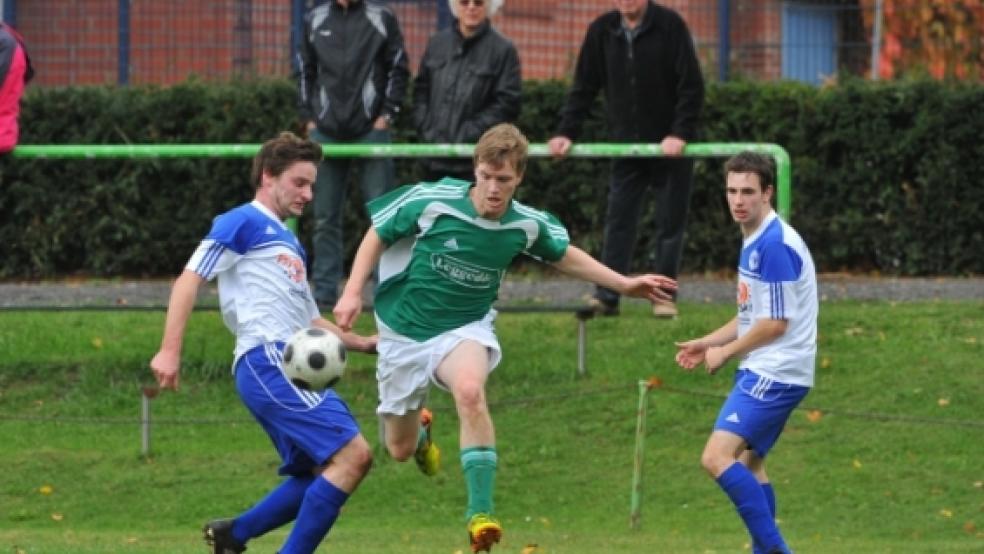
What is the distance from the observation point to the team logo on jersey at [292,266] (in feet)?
32.1

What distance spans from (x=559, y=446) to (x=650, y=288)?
3.83 metres

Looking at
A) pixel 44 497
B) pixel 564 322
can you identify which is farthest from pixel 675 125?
pixel 44 497

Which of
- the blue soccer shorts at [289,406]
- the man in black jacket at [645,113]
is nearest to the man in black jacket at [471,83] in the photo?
the man in black jacket at [645,113]

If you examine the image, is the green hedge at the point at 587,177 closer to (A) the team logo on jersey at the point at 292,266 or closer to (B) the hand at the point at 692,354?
(B) the hand at the point at 692,354

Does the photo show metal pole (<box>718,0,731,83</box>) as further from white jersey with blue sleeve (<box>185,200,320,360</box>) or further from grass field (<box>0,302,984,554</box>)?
white jersey with blue sleeve (<box>185,200,320,360</box>)

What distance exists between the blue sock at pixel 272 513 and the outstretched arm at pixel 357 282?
0.79 m

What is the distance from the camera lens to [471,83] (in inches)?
→ 575

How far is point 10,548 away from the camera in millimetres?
11062

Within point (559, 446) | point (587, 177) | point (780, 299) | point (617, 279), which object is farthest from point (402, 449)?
point (587, 177)

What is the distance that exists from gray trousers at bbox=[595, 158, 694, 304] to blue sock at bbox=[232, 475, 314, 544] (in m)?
5.35

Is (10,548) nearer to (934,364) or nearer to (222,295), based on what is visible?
(222,295)

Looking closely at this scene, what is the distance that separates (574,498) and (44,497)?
129 inches

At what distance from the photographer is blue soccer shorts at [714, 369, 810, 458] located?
10.4 m

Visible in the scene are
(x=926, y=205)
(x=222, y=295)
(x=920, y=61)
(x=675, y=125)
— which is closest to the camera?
(x=222, y=295)
